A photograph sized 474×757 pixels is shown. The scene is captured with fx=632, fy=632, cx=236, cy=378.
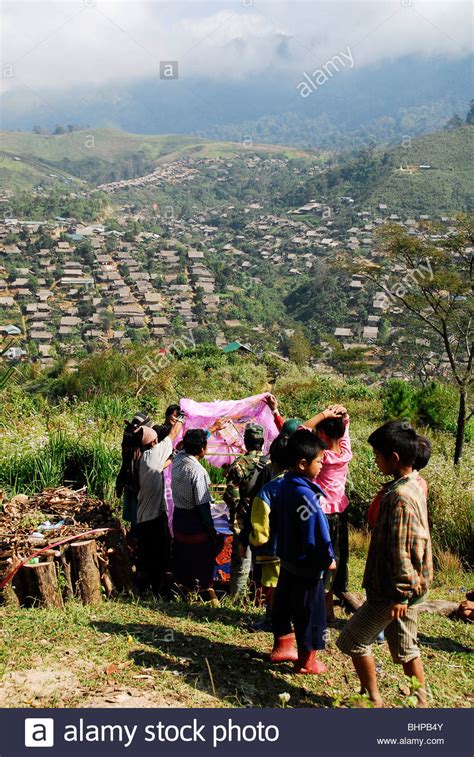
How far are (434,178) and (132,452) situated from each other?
64.6m

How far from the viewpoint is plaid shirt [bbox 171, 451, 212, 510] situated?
3.91 m

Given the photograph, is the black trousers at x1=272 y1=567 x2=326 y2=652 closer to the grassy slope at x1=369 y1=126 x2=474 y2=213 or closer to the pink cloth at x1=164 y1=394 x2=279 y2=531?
the pink cloth at x1=164 y1=394 x2=279 y2=531

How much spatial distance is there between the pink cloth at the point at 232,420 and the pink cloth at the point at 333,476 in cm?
132

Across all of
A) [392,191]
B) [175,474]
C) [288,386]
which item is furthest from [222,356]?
[392,191]

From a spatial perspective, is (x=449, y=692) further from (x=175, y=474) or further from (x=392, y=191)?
(x=392, y=191)

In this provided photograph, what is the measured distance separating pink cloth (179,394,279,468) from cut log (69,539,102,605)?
144 centimetres

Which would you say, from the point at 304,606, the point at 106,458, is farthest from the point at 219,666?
the point at 106,458

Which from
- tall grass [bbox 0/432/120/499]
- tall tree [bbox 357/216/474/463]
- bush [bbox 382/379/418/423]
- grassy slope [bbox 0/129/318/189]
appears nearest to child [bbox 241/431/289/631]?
tall grass [bbox 0/432/120/499]

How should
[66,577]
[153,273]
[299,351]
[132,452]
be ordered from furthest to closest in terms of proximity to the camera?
[153,273]
[299,351]
[132,452]
[66,577]

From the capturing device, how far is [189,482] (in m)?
3.92

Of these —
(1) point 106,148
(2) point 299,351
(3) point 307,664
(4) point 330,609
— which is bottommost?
(4) point 330,609

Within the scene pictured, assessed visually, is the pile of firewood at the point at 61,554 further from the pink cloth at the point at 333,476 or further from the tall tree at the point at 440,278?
the tall tree at the point at 440,278

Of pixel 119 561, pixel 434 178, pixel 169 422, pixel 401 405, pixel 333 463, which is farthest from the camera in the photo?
pixel 434 178

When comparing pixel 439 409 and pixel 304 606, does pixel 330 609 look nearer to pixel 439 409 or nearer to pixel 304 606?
pixel 304 606
